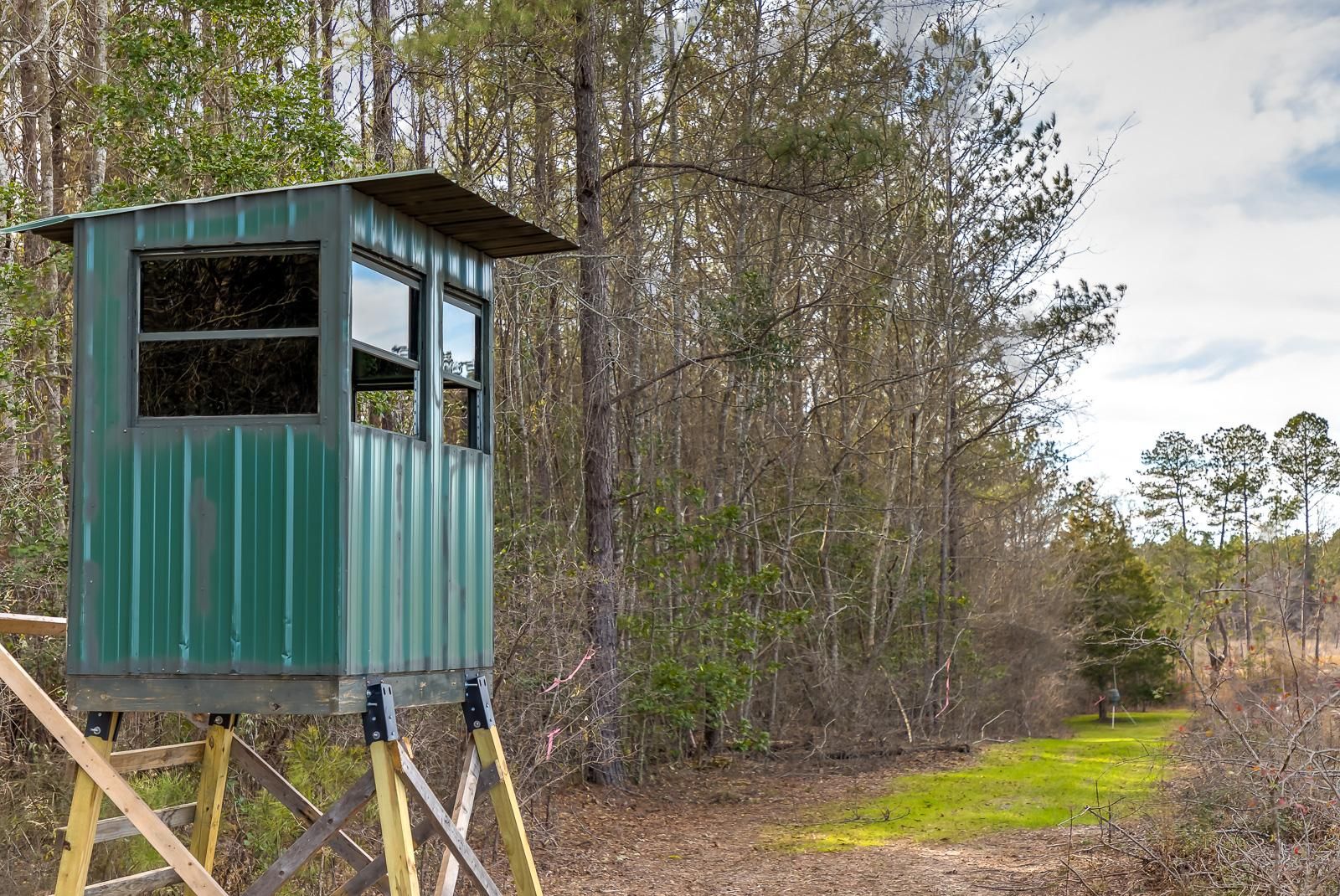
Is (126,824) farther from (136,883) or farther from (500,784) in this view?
(500,784)

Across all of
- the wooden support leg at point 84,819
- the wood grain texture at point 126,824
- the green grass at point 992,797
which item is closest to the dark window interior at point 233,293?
the wooden support leg at point 84,819

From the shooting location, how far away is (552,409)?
17.1 meters

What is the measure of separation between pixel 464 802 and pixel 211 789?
144 cm

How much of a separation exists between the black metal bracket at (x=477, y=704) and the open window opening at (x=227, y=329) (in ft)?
5.82

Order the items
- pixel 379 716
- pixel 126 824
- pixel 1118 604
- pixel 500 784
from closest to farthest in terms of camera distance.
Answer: pixel 379 716, pixel 126 824, pixel 500 784, pixel 1118 604

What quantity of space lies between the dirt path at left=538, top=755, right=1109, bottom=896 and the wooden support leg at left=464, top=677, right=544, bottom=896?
3.84 m

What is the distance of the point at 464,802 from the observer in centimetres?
686

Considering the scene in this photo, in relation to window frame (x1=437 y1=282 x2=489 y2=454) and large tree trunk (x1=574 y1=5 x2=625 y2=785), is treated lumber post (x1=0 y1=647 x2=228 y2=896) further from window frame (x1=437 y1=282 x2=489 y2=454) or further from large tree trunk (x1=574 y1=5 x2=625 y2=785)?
large tree trunk (x1=574 y1=5 x2=625 y2=785)

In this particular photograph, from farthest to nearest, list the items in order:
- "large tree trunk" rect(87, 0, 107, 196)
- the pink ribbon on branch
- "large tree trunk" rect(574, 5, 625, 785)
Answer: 1. "large tree trunk" rect(574, 5, 625, 785)
2. "large tree trunk" rect(87, 0, 107, 196)
3. the pink ribbon on branch

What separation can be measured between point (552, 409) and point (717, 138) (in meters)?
4.22

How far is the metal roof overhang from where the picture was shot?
6031mm

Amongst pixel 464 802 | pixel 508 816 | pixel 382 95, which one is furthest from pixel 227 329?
pixel 382 95

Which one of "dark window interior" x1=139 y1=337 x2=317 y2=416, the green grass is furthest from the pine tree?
"dark window interior" x1=139 y1=337 x2=317 y2=416

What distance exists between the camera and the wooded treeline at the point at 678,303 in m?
11.4
